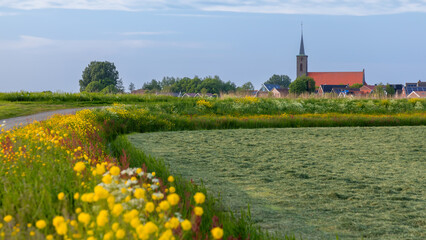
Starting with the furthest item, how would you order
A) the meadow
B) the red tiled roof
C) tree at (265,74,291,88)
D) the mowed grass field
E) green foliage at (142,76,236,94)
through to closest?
tree at (265,74,291,88), the red tiled roof, green foliage at (142,76,236,94), the mowed grass field, the meadow

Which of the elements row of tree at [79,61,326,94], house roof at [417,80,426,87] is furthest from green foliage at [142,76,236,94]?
house roof at [417,80,426,87]

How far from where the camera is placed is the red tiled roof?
269ft

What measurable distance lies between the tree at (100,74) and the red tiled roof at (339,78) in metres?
42.9

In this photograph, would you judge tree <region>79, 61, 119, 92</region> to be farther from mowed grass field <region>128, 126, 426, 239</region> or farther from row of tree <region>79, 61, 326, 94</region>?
mowed grass field <region>128, 126, 426, 239</region>

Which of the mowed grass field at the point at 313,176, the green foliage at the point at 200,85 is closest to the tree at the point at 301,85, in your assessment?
the green foliage at the point at 200,85

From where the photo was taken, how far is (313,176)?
5.66 metres

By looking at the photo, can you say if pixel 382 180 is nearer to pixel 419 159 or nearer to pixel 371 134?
pixel 419 159

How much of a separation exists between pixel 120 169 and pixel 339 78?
276 ft

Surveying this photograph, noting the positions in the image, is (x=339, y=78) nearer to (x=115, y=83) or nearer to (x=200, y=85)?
(x=200, y=85)

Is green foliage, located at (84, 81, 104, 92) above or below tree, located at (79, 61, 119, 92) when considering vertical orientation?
A: below

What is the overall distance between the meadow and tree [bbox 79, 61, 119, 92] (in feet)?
133

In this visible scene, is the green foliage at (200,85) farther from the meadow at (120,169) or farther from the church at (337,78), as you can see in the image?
the meadow at (120,169)

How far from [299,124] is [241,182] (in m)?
8.04

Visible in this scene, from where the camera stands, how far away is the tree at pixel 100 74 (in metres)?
61.0
